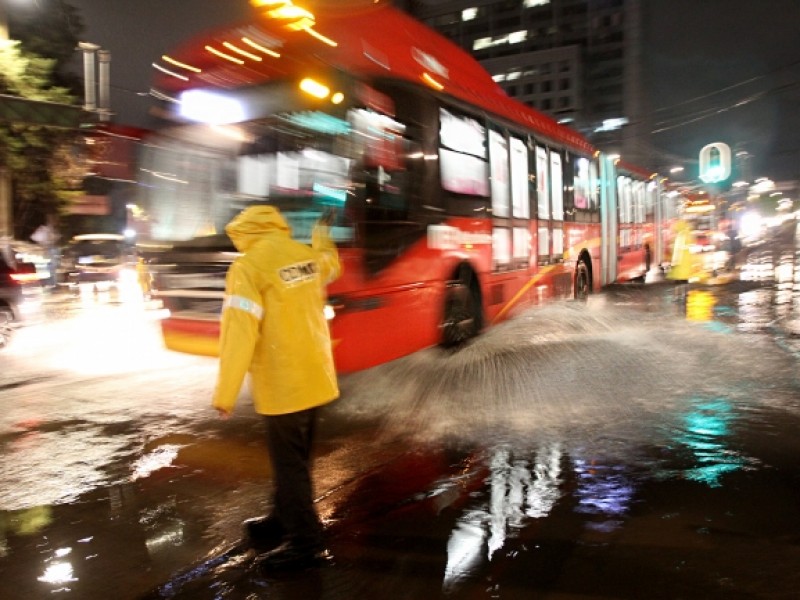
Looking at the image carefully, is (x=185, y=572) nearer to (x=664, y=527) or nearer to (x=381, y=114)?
(x=664, y=527)

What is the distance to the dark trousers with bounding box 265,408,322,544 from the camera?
3.80 metres

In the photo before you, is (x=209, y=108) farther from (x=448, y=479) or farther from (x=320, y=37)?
(x=448, y=479)

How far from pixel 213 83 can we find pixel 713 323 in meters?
8.90

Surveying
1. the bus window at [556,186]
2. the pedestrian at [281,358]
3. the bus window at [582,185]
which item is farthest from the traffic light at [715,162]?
the pedestrian at [281,358]

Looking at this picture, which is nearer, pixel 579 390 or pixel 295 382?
pixel 295 382

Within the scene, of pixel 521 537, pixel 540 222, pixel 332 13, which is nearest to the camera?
pixel 521 537

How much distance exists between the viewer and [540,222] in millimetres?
11391

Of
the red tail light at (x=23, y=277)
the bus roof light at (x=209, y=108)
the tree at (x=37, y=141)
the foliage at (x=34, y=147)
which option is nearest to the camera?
the bus roof light at (x=209, y=108)

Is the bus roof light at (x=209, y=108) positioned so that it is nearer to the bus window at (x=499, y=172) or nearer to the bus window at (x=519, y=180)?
the bus window at (x=499, y=172)

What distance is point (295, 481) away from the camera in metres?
3.84

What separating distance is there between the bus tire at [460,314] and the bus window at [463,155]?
3.88ft

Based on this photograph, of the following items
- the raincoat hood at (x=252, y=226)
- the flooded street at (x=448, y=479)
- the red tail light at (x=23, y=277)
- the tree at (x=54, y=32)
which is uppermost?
the tree at (x=54, y=32)

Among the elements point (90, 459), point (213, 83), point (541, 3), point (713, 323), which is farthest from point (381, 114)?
point (541, 3)

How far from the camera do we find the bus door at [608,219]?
15.2 meters
